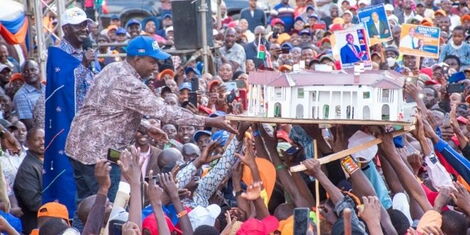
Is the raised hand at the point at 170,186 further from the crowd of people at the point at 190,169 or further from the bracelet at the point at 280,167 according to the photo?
the bracelet at the point at 280,167

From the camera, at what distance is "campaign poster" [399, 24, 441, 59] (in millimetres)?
18359

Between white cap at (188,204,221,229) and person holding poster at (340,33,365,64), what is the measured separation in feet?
4.83

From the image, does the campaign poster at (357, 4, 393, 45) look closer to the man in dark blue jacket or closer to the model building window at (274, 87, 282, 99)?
the model building window at (274, 87, 282, 99)

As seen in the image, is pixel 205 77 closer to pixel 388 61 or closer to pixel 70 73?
pixel 388 61

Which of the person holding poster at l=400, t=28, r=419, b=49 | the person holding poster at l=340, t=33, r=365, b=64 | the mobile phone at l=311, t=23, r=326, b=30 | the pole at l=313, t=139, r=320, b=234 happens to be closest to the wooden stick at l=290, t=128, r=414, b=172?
the pole at l=313, t=139, r=320, b=234

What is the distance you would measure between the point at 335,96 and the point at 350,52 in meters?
0.71

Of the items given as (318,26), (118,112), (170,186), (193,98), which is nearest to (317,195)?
(170,186)

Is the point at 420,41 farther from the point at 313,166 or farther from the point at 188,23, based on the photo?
the point at 313,166

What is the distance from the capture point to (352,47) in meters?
10.3

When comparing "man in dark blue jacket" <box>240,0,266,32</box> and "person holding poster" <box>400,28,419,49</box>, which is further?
"man in dark blue jacket" <box>240,0,266,32</box>

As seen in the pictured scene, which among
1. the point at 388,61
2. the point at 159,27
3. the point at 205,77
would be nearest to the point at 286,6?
the point at 159,27

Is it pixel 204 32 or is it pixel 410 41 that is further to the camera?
pixel 410 41

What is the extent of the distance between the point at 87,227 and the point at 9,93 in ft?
21.9

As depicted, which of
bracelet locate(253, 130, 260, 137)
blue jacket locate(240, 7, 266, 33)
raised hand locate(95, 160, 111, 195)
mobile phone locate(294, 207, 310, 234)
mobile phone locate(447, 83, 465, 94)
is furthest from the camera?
blue jacket locate(240, 7, 266, 33)
